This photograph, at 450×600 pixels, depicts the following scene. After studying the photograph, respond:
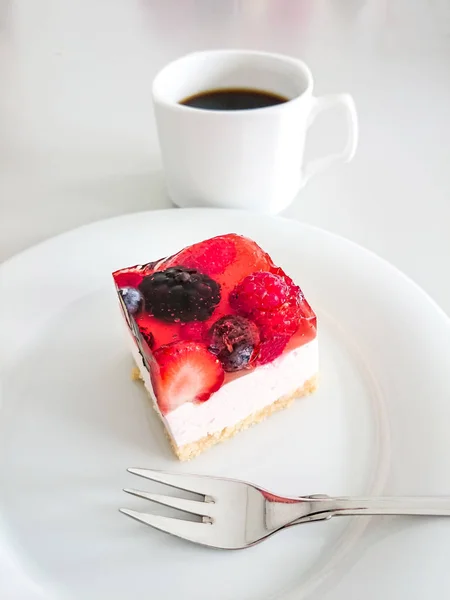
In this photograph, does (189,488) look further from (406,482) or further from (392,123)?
(392,123)

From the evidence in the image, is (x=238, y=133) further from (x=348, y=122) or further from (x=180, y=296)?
(x=180, y=296)

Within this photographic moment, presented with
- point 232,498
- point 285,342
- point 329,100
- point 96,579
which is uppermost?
point 329,100

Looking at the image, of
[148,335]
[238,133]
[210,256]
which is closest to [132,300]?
[148,335]

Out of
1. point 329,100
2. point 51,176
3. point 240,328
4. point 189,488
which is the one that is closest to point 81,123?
point 51,176

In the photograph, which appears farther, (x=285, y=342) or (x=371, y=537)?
(x=285, y=342)

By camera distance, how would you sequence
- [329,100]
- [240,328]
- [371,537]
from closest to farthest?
[371,537] → [240,328] → [329,100]
